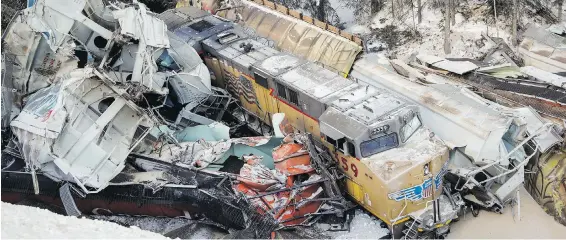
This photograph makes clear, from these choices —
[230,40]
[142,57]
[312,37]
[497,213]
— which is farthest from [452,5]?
[142,57]

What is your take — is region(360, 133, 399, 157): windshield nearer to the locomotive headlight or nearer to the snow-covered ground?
the locomotive headlight

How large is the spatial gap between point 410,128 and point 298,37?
22.8 ft

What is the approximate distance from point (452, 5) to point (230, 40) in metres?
8.14

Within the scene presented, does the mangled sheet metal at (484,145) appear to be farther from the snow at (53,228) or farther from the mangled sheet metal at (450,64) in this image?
the snow at (53,228)

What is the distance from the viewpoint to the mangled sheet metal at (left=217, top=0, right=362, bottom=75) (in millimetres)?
17672

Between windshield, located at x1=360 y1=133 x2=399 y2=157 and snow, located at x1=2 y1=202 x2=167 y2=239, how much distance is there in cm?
478

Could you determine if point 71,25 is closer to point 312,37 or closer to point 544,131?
point 312,37

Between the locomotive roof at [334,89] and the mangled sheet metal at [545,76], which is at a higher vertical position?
the locomotive roof at [334,89]

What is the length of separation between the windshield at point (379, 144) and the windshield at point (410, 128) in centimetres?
22

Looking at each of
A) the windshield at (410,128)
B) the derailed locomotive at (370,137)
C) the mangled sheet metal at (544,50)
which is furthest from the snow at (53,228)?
the mangled sheet metal at (544,50)

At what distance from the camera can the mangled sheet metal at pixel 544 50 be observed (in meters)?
16.7

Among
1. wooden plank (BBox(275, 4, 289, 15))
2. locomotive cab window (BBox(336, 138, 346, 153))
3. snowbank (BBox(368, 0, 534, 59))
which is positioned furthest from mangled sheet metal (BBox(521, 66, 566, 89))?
wooden plank (BBox(275, 4, 289, 15))

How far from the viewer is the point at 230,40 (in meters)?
17.7

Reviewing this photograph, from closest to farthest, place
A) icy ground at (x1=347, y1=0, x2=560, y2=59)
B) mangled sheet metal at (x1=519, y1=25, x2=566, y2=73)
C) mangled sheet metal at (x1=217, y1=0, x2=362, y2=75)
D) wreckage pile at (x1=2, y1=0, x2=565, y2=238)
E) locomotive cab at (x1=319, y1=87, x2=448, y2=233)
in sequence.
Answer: locomotive cab at (x1=319, y1=87, x2=448, y2=233) < wreckage pile at (x1=2, y1=0, x2=565, y2=238) < mangled sheet metal at (x1=519, y1=25, x2=566, y2=73) < mangled sheet metal at (x1=217, y1=0, x2=362, y2=75) < icy ground at (x1=347, y1=0, x2=560, y2=59)
